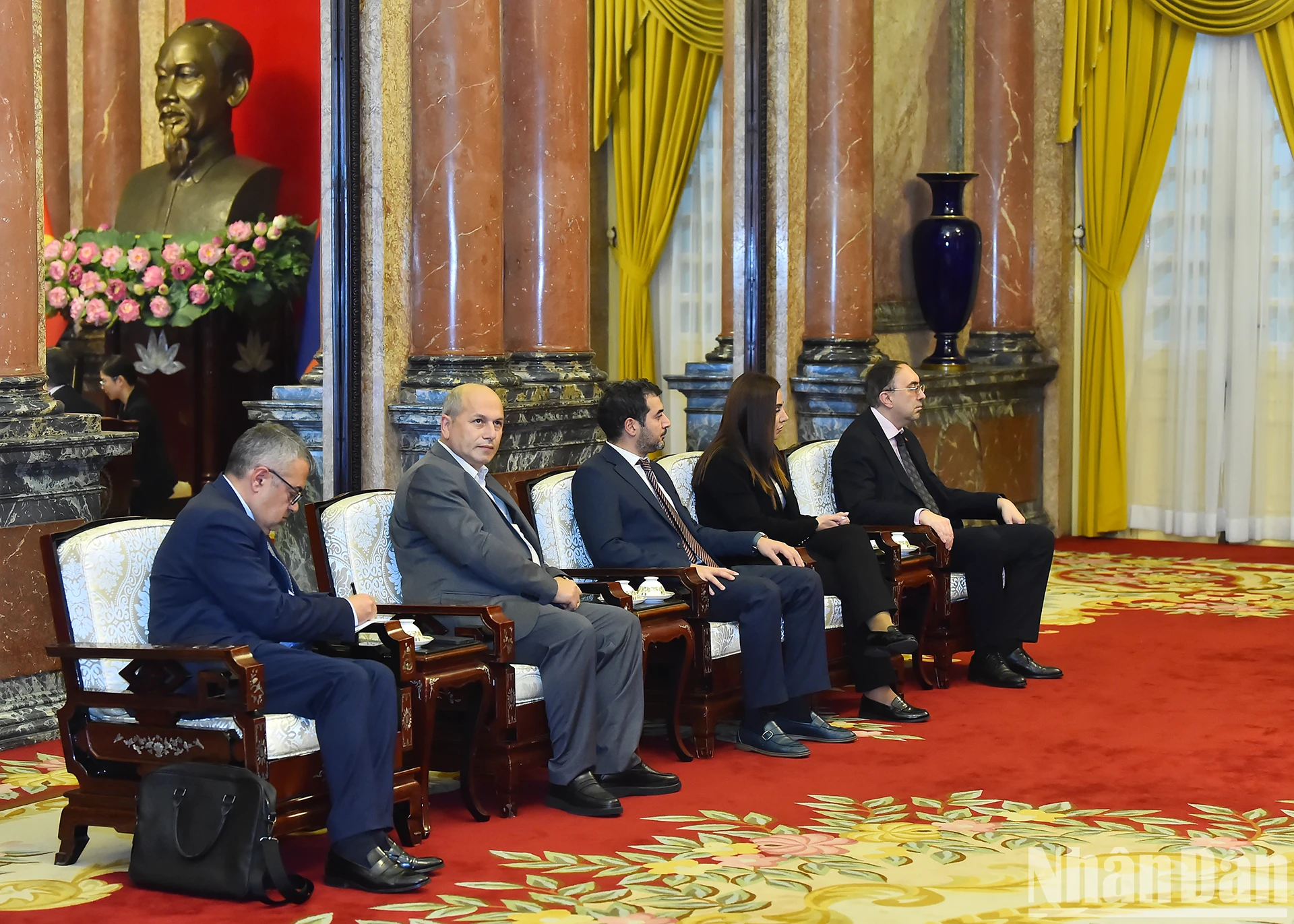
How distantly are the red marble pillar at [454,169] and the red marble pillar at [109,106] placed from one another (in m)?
1.26

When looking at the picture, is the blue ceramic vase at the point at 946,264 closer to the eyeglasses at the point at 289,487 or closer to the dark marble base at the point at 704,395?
the dark marble base at the point at 704,395

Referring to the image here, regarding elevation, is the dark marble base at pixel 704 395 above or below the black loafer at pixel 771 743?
above

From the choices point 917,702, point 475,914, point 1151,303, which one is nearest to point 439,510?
point 475,914

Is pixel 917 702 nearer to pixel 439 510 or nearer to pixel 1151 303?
pixel 439 510

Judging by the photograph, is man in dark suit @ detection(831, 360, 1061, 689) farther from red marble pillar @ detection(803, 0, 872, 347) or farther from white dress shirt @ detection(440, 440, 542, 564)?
red marble pillar @ detection(803, 0, 872, 347)

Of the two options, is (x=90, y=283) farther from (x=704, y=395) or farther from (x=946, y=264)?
(x=946, y=264)

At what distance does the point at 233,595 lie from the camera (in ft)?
12.9

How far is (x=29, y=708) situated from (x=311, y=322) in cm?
194

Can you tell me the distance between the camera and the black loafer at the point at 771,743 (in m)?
5.22

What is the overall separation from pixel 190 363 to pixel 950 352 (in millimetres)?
4996

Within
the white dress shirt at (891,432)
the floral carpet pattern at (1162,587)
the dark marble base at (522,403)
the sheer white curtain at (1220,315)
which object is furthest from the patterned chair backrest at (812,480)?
the sheer white curtain at (1220,315)

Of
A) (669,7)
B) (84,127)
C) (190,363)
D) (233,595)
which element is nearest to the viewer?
(233,595)

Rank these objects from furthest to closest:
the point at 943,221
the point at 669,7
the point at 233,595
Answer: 1. the point at 943,221
2. the point at 669,7
3. the point at 233,595

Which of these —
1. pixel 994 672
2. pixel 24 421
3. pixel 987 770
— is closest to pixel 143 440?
pixel 24 421
